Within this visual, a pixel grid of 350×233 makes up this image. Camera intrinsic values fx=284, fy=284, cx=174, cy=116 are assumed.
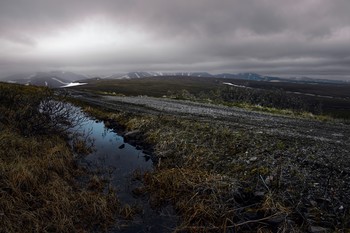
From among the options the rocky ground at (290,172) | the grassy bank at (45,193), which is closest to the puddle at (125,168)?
the grassy bank at (45,193)

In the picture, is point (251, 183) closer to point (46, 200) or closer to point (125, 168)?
point (125, 168)

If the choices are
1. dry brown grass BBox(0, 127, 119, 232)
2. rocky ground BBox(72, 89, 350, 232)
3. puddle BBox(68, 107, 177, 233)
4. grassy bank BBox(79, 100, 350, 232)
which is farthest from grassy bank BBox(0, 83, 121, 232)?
rocky ground BBox(72, 89, 350, 232)

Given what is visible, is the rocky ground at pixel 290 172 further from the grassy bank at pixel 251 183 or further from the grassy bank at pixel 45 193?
the grassy bank at pixel 45 193

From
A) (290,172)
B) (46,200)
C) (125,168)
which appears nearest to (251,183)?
(290,172)

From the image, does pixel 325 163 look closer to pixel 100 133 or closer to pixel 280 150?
pixel 280 150

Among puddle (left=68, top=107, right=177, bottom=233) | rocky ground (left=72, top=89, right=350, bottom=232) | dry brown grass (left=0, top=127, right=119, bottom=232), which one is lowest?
puddle (left=68, top=107, right=177, bottom=233)

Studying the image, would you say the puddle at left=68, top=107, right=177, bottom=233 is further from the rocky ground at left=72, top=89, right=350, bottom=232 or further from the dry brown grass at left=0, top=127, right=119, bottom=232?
the rocky ground at left=72, top=89, right=350, bottom=232
